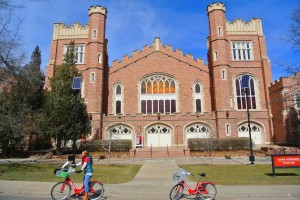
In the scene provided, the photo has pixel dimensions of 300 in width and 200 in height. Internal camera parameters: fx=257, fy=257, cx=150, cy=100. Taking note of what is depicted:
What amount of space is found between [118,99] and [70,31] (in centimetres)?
1218

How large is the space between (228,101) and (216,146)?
8.28 meters

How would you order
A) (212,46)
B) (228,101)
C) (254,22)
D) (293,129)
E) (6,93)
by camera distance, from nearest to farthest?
1. (6,93)
2. (293,129)
3. (228,101)
4. (212,46)
5. (254,22)

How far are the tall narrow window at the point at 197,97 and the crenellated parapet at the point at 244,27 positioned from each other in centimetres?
859

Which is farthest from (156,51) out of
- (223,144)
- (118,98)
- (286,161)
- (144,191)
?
(144,191)

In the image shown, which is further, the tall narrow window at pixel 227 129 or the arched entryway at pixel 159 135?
the arched entryway at pixel 159 135

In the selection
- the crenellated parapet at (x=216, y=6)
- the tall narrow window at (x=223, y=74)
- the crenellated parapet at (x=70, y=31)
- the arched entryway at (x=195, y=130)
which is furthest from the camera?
the crenellated parapet at (x=70, y=31)

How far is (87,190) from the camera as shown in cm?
759

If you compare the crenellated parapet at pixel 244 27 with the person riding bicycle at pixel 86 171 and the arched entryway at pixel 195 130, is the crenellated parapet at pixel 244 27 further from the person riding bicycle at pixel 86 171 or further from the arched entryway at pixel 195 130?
the person riding bicycle at pixel 86 171

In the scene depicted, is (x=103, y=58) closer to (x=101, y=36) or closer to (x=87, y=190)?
(x=101, y=36)

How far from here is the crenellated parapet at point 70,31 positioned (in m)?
36.1

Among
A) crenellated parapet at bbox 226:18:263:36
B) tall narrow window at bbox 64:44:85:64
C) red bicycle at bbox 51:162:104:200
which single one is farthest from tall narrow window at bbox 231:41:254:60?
red bicycle at bbox 51:162:104:200

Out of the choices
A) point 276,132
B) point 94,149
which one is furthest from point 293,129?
point 94,149

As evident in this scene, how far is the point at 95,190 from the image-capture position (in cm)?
804

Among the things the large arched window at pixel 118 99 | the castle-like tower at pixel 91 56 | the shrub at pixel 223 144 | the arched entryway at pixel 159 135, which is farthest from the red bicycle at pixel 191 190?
the large arched window at pixel 118 99
